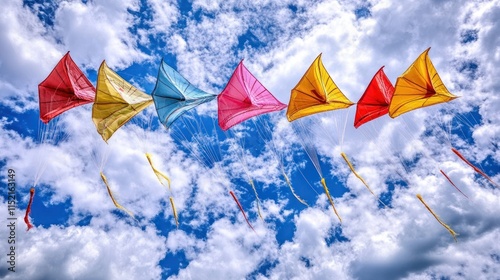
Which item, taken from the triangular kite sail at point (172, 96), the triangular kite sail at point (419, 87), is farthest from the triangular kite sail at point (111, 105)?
the triangular kite sail at point (419, 87)

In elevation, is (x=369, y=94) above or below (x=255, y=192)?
above

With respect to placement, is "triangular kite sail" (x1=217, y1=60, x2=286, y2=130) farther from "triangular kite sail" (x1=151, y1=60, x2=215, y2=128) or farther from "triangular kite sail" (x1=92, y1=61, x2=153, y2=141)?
"triangular kite sail" (x1=92, y1=61, x2=153, y2=141)

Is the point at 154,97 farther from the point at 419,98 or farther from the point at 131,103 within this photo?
the point at 419,98

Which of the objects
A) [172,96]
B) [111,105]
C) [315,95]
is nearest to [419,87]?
[315,95]

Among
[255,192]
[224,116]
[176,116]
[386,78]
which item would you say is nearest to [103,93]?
[176,116]

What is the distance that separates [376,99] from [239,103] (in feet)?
28.5

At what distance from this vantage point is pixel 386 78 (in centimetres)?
2073

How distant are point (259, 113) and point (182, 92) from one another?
4.96 meters

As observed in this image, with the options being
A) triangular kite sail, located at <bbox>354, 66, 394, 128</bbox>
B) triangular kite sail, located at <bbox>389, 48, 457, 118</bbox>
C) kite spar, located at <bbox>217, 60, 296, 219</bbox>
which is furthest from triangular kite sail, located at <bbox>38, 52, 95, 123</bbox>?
triangular kite sail, located at <bbox>389, 48, 457, 118</bbox>

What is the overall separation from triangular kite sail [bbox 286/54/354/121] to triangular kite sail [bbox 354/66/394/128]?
140cm

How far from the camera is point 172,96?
19.2 meters

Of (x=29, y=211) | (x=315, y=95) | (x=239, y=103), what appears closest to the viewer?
(x=29, y=211)

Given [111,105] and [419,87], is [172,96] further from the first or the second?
[419,87]

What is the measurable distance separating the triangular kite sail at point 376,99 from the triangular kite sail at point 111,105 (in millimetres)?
13484
